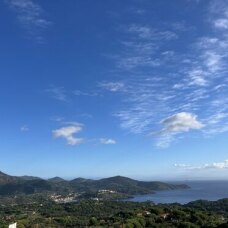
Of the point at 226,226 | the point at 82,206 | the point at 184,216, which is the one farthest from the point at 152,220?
the point at 82,206

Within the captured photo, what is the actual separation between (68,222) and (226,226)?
55648 millimetres

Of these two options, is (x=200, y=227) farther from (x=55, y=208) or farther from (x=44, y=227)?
(x=55, y=208)

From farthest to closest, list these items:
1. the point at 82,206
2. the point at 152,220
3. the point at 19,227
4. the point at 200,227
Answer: the point at 82,206 → the point at 19,227 → the point at 152,220 → the point at 200,227

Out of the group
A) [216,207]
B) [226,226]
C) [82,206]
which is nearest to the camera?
[226,226]

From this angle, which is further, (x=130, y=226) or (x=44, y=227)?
(x=44, y=227)

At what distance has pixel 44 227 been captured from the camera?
77.4 m

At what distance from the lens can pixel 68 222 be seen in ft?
326

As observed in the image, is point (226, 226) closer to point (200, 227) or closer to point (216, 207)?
point (200, 227)

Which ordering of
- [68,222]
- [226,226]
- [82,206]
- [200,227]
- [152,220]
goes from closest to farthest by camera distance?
[226,226], [200,227], [152,220], [68,222], [82,206]

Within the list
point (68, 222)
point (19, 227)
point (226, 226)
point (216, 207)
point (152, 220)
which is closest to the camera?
point (226, 226)

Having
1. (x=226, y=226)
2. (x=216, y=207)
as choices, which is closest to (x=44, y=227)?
(x=226, y=226)

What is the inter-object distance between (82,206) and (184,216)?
96949mm

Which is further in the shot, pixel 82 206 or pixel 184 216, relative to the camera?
pixel 82 206

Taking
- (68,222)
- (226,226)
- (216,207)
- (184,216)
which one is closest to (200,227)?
(226,226)
